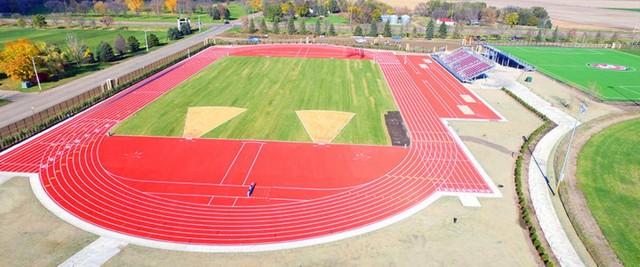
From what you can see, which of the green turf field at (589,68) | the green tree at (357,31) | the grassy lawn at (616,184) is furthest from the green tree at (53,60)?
the green turf field at (589,68)

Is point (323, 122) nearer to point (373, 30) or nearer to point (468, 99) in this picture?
point (468, 99)

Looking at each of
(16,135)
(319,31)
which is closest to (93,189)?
(16,135)

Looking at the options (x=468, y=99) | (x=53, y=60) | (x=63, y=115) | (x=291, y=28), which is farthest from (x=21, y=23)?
(x=468, y=99)

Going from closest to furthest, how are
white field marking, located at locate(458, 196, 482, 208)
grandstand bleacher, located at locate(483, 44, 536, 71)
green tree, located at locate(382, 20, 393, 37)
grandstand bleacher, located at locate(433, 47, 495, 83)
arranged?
white field marking, located at locate(458, 196, 482, 208), grandstand bleacher, located at locate(433, 47, 495, 83), grandstand bleacher, located at locate(483, 44, 536, 71), green tree, located at locate(382, 20, 393, 37)

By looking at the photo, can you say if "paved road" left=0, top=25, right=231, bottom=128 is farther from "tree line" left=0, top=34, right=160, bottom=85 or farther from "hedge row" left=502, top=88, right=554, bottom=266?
"hedge row" left=502, top=88, right=554, bottom=266

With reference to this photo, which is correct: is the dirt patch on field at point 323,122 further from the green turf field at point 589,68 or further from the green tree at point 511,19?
the green tree at point 511,19

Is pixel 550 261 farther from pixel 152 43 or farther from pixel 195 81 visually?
pixel 152 43

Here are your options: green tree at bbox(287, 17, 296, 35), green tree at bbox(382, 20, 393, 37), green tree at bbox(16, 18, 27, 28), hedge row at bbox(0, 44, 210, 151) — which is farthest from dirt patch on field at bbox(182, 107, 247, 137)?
green tree at bbox(16, 18, 27, 28)
